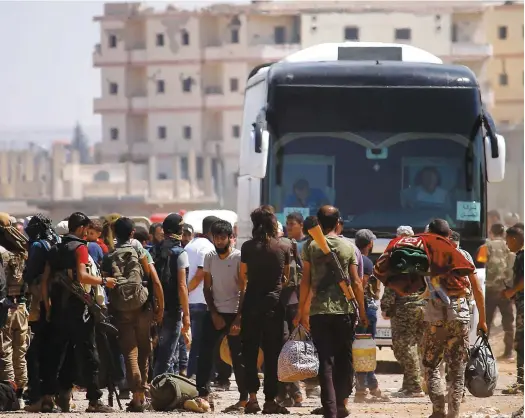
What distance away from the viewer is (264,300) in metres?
13.3

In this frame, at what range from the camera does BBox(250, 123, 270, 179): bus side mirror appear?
18.1 meters

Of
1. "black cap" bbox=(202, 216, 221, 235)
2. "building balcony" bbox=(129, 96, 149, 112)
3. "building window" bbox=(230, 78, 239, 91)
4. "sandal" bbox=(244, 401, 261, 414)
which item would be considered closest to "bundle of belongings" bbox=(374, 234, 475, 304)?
"sandal" bbox=(244, 401, 261, 414)

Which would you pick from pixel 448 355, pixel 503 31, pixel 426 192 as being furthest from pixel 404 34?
pixel 448 355

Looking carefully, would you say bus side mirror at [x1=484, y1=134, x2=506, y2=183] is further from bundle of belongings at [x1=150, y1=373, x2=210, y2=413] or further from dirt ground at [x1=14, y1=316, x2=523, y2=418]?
bundle of belongings at [x1=150, y1=373, x2=210, y2=413]

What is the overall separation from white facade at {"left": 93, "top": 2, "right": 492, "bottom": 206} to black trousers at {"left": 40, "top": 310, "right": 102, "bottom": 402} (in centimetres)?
10429

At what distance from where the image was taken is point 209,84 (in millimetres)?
125062

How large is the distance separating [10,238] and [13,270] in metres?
0.25

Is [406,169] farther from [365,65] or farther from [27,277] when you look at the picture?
[27,277]

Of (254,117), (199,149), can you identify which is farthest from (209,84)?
(254,117)

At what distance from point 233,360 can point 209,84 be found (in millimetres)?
111526

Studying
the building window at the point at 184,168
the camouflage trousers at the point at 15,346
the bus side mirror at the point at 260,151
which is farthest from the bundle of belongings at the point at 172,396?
the building window at the point at 184,168

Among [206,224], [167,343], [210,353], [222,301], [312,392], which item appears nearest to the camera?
[222,301]

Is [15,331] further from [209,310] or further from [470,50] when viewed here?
[470,50]

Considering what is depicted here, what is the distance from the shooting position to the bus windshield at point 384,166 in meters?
18.5
